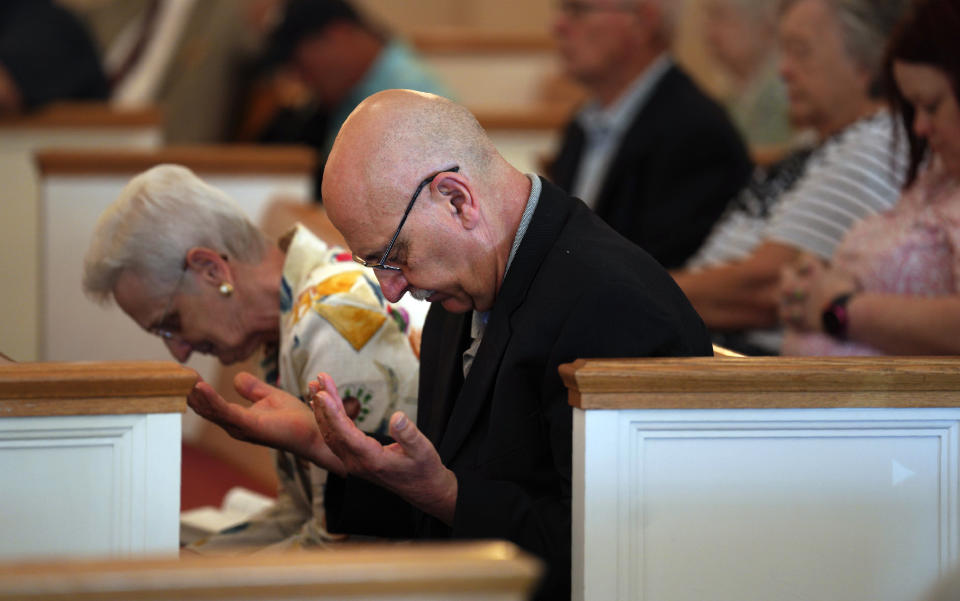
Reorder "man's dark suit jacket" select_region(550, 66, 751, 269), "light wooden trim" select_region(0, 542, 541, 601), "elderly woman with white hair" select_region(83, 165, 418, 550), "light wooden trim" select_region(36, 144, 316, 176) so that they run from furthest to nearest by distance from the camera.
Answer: "light wooden trim" select_region(36, 144, 316, 176) < "man's dark suit jacket" select_region(550, 66, 751, 269) < "elderly woman with white hair" select_region(83, 165, 418, 550) < "light wooden trim" select_region(0, 542, 541, 601)

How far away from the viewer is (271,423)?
1.87 m

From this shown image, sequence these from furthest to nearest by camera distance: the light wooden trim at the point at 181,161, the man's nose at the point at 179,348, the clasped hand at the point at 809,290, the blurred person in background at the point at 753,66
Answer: the blurred person in background at the point at 753,66, the light wooden trim at the point at 181,161, the clasped hand at the point at 809,290, the man's nose at the point at 179,348

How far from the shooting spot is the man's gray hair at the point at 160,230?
2.23 meters

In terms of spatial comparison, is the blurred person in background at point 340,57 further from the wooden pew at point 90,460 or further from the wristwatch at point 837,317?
the wooden pew at point 90,460

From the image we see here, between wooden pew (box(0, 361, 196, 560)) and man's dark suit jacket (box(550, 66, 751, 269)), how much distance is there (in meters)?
2.37

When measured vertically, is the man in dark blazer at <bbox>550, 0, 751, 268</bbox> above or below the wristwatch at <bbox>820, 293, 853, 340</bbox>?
above

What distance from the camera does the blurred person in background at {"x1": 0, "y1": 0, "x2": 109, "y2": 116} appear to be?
15.9ft

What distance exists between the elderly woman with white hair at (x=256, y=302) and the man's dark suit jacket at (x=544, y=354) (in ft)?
0.83

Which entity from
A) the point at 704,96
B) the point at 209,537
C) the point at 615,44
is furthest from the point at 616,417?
the point at 615,44

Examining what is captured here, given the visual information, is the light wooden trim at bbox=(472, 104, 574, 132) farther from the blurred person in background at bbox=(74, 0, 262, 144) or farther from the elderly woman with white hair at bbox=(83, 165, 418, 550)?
the elderly woman with white hair at bbox=(83, 165, 418, 550)

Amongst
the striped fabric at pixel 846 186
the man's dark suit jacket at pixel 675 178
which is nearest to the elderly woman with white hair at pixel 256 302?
the striped fabric at pixel 846 186

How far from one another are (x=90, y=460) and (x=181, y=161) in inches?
108

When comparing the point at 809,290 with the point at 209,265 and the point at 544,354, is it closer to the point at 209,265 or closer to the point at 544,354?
the point at 544,354

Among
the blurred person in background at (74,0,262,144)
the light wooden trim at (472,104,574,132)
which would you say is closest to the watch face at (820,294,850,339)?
the light wooden trim at (472,104,574,132)
